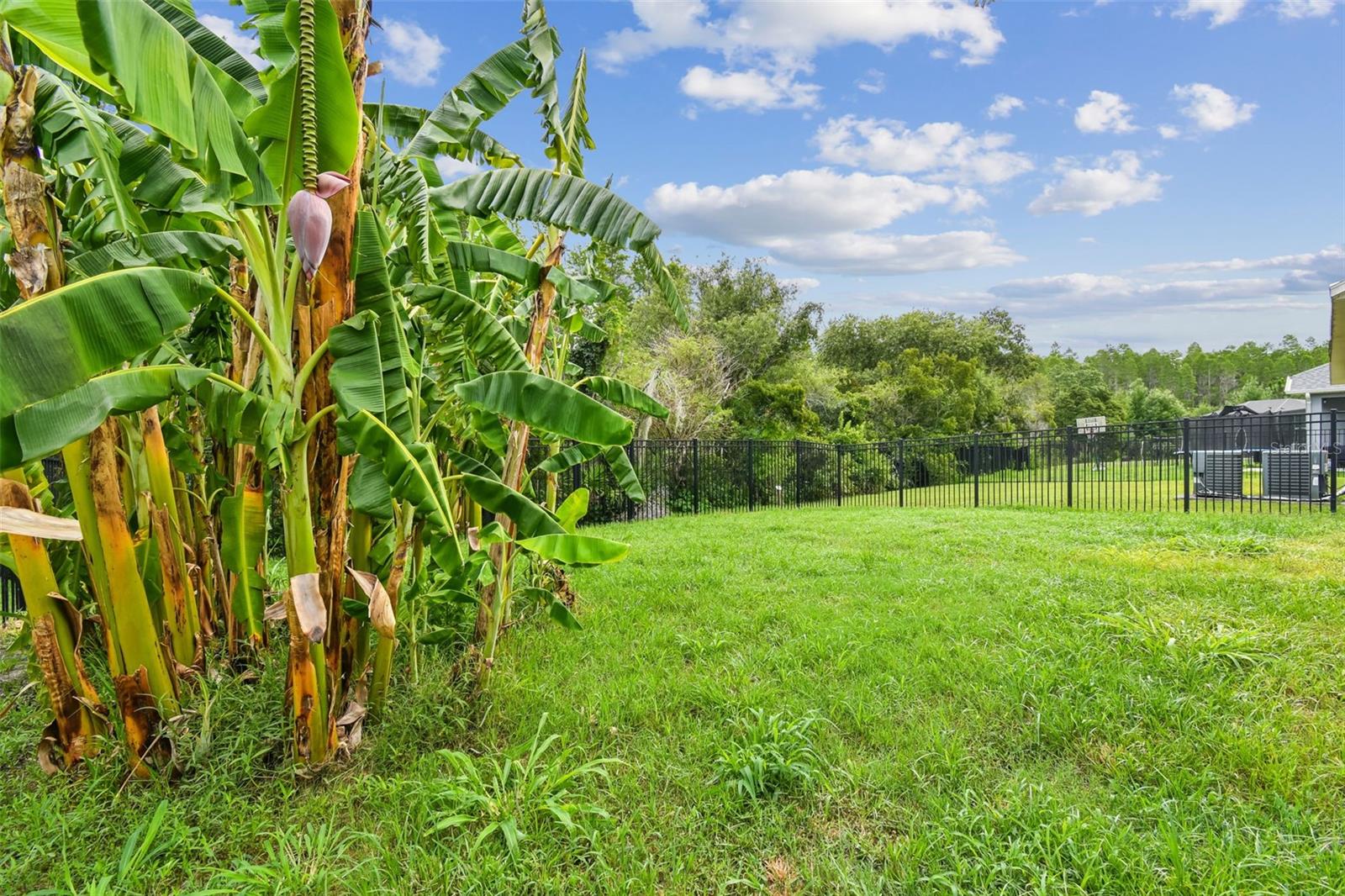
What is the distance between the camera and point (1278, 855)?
1772 mm

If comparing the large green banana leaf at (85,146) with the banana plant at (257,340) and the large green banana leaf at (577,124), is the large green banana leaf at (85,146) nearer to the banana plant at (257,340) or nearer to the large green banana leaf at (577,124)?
the banana plant at (257,340)

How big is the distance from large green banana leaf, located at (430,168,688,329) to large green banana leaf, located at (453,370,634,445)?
740mm

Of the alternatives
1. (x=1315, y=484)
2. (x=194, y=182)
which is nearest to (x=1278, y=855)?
(x=194, y=182)

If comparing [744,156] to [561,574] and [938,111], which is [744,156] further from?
[561,574]

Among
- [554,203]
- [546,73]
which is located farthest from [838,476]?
[554,203]

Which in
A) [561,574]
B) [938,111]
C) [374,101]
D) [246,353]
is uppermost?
[938,111]

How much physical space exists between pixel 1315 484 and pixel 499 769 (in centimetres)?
1360

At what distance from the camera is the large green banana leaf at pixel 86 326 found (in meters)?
1.36

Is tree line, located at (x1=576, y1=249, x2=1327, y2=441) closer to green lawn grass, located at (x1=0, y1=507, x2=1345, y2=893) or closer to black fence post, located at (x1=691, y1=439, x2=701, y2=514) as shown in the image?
black fence post, located at (x1=691, y1=439, x2=701, y2=514)

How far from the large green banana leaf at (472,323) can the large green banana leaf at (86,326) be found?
78 cm

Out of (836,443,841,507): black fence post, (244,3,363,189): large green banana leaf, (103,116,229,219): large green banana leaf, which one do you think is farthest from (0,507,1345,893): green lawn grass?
(836,443,841,507): black fence post

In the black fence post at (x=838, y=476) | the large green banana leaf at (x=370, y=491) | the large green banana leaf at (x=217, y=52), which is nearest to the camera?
the large green banana leaf at (x=370, y=491)

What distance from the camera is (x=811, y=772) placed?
223cm

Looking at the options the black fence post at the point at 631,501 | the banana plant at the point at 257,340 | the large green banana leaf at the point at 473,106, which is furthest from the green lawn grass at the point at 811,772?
the black fence post at the point at 631,501
